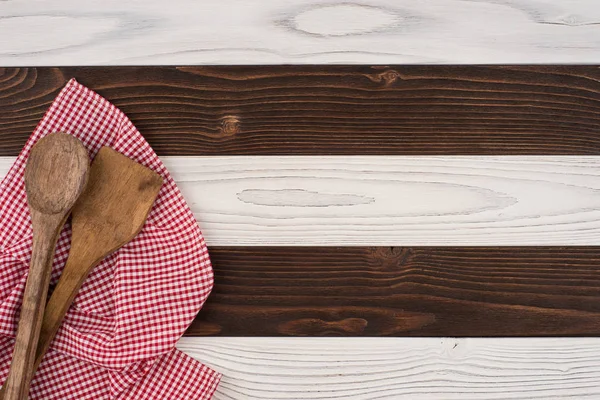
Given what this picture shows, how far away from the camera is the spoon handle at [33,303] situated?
58 centimetres

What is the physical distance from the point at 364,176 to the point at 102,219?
290 mm

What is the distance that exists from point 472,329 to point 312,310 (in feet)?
0.60

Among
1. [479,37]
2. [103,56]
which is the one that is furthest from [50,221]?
[479,37]

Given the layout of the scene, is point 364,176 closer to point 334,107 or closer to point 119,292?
point 334,107

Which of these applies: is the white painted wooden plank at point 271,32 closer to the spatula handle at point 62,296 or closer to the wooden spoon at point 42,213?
the wooden spoon at point 42,213

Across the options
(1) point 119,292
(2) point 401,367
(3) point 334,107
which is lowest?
(2) point 401,367

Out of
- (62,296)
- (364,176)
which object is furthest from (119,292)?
(364,176)

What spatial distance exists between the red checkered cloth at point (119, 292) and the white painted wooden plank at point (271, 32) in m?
0.07

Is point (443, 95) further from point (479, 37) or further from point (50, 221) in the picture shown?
point (50, 221)

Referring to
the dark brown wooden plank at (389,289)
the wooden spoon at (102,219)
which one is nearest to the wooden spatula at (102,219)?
the wooden spoon at (102,219)

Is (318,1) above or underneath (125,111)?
above

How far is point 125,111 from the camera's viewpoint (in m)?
0.66

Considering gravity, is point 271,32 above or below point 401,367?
above

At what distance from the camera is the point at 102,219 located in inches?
24.2
